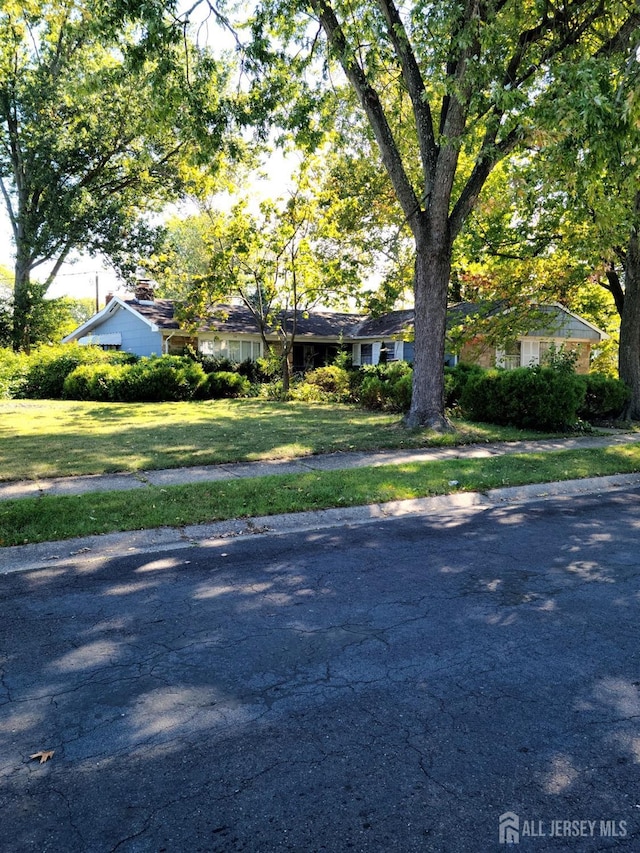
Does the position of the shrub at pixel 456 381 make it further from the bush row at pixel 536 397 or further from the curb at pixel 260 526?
the curb at pixel 260 526

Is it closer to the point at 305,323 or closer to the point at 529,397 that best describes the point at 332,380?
the point at 305,323

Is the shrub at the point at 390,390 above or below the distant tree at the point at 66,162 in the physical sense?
below

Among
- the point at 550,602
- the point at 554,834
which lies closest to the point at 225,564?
the point at 550,602

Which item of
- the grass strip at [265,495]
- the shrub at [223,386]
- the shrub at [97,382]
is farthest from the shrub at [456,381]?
the shrub at [97,382]

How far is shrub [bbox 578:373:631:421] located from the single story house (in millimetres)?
11700

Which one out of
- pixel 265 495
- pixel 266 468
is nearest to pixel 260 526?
pixel 265 495

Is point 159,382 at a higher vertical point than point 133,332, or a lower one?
lower

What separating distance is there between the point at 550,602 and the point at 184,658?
105 inches

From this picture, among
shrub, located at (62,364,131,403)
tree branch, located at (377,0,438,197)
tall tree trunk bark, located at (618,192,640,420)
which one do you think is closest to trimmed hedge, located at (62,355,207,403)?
shrub, located at (62,364,131,403)

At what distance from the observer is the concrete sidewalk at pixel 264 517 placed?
6.04m

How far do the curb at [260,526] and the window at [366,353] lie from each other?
25.7 meters

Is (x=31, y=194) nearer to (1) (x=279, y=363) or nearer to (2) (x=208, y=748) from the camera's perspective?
(1) (x=279, y=363)

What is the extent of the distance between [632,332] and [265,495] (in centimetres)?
1385

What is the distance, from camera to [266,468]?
32.3 feet
